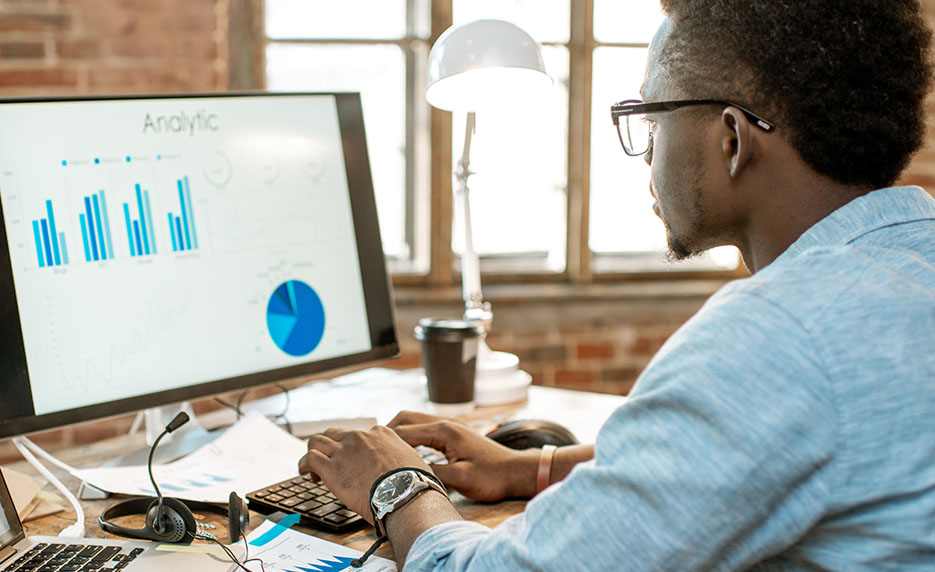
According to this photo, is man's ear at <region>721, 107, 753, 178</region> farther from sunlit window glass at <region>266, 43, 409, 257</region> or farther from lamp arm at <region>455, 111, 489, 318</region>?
sunlit window glass at <region>266, 43, 409, 257</region>

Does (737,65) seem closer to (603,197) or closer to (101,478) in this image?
(101,478)

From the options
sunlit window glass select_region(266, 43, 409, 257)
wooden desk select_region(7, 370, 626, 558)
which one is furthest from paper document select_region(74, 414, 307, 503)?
sunlit window glass select_region(266, 43, 409, 257)

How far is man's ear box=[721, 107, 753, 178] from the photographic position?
2.62ft

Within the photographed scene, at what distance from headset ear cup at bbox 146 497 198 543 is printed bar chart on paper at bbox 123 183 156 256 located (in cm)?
37

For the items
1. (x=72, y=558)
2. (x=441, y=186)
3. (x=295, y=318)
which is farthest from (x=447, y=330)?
(x=441, y=186)

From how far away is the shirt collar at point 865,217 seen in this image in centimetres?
76

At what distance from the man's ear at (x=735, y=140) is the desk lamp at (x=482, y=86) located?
53 cm

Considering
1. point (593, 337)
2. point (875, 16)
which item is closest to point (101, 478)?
point (875, 16)

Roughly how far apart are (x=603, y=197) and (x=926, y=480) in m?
2.29

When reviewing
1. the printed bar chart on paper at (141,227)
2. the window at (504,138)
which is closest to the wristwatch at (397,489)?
the printed bar chart on paper at (141,227)

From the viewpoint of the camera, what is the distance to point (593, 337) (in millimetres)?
2816

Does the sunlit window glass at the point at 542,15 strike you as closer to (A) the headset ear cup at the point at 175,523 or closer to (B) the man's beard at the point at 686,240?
(B) the man's beard at the point at 686,240

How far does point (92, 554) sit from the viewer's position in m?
0.82

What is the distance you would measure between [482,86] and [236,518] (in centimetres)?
79
